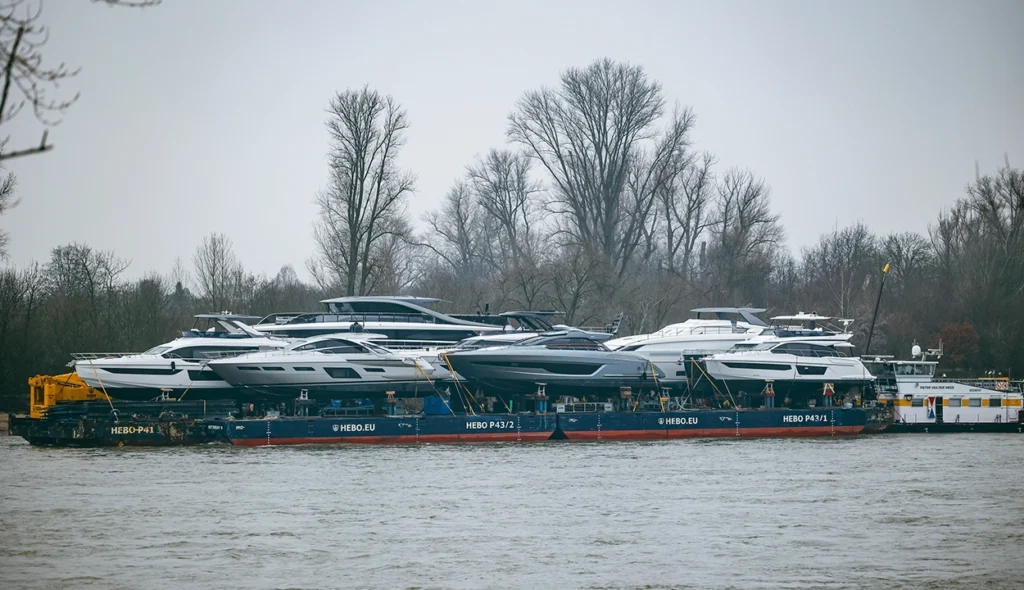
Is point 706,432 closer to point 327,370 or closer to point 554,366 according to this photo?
point 554,366

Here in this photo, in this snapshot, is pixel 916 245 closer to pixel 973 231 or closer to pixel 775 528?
pixel 973 231

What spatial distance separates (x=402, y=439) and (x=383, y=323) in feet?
29.8

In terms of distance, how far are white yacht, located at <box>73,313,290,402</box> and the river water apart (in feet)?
15.6

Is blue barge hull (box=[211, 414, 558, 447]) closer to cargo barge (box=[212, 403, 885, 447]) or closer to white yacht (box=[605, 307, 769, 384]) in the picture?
cargo barge (box=[212, 403, 885, 447])

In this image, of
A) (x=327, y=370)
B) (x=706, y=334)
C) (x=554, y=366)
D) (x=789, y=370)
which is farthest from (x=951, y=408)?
(x=327, y=370)

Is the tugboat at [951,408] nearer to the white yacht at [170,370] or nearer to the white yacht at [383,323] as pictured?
the white yacht at [383,323]

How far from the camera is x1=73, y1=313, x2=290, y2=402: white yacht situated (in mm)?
42062

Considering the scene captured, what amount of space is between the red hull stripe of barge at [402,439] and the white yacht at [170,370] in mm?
5134

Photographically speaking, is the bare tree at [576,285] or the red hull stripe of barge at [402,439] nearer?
the red hull stripe of barge at [402,439]

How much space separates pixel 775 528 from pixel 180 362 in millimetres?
25716

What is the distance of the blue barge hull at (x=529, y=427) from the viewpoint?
3909 centimetres

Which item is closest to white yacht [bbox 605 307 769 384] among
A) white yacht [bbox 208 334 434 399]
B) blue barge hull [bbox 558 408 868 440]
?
blue barge hull [bbox 558 408 868 440]

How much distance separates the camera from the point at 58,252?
76.5 m

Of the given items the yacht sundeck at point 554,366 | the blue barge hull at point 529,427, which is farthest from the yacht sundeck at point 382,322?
the blue barge hull at point 529,427
